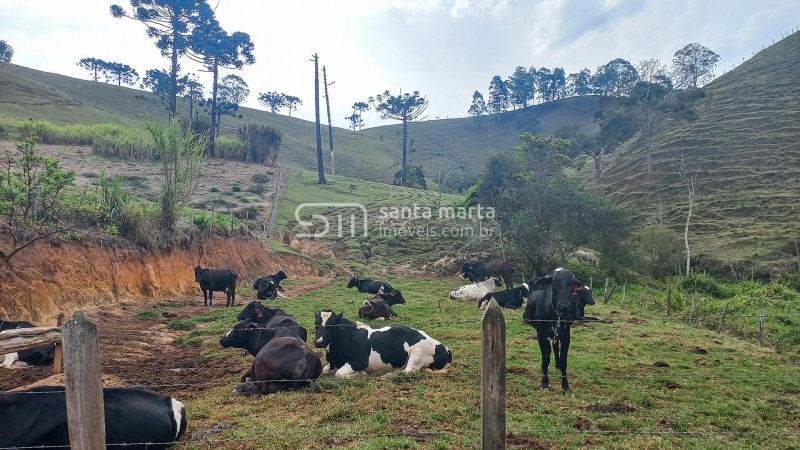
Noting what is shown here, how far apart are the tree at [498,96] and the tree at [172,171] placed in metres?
109

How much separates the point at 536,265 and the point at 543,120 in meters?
96.4

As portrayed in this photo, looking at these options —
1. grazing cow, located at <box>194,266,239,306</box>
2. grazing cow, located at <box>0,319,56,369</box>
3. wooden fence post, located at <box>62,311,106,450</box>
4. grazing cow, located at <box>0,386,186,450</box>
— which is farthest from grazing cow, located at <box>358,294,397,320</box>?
wooden fence post, located at <box>62,311,106,450</box>

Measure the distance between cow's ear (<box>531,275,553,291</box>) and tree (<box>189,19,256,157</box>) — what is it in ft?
141

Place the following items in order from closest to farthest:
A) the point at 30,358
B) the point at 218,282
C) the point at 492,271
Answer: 1. the point at 30,358
2. the point at 218,282
3. the point at 492,271

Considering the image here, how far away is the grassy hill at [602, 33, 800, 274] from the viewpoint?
36.9 m

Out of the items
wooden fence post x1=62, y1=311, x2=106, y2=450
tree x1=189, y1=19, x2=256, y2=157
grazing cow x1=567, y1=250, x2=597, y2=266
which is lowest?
grazing cow x1=567, y1=250, x2=597, y2=266

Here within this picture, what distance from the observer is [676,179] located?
5391cm

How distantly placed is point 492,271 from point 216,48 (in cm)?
4007

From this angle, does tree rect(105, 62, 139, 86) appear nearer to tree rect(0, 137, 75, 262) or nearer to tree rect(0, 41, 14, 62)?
tree rect(0, 41, 14, 62)

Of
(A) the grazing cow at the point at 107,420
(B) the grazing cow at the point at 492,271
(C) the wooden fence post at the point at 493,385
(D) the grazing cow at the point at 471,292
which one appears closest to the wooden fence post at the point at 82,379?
(A) the grazing cow at the point at 107,420

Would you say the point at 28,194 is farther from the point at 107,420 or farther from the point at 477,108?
the point at 477,108

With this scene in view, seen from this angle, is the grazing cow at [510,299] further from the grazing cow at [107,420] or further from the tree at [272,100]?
the tree at [272,100]

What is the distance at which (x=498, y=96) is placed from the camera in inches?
4838

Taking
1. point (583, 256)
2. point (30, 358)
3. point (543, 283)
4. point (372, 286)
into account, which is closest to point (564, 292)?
point (543, 283)
